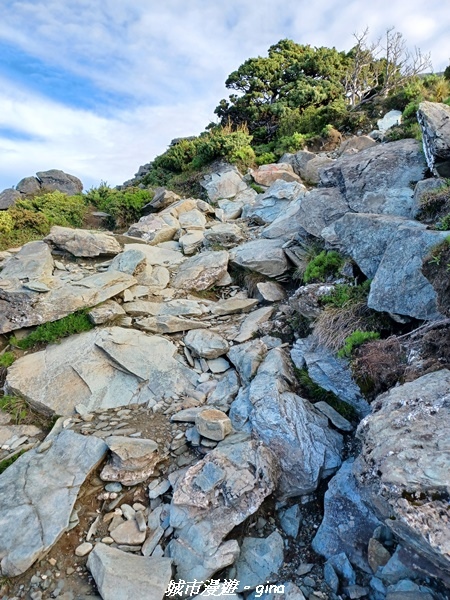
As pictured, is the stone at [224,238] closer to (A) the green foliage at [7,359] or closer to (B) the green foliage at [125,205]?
(B) the green foliage at [125,205]

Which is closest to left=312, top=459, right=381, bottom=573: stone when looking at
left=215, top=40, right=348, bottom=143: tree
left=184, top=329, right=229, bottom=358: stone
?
left=184, top=329, right=229, bottom=358: stone

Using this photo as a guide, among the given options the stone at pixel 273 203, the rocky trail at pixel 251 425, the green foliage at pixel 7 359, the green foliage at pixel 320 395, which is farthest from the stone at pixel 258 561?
the stone at pixel 273 203

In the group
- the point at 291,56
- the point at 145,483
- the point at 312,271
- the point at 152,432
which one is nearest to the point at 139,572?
the point at 145,483

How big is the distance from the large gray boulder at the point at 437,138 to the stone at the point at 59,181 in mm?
20204

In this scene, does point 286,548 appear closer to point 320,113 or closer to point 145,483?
point 145,483

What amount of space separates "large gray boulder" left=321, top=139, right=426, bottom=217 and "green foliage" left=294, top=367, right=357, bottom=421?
3795 mm

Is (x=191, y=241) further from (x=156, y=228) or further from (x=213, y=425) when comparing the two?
(x=213, y=425)

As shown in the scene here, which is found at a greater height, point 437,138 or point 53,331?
point 437,138

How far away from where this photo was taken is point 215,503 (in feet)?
12.8

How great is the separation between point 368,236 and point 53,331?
6183 millimetres

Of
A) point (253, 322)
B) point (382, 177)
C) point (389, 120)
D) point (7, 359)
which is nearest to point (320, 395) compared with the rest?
point (253, 322)

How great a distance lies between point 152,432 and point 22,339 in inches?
150

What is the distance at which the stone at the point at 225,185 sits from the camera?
15.4 meters

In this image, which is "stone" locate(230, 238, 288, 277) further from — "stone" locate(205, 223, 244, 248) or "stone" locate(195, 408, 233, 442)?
"stone" locate(195, 408, 233, 442)
